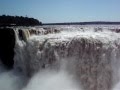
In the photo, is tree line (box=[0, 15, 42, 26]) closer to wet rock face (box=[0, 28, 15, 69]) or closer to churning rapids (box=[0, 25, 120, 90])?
wet rock face (box=[0, 28, 15, 69])

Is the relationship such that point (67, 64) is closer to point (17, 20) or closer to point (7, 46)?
point (7, 46)

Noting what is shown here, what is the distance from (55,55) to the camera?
49.8 feet

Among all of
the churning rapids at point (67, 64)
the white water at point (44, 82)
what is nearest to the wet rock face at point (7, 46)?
the churning rapids at point (67, 64)

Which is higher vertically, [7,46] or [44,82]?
[7,46]

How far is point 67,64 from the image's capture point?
14.9 metres

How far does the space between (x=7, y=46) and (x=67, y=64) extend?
561cm

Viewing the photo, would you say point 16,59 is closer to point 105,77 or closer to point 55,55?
point 55,55

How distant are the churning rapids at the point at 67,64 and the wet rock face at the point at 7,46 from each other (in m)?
1.35

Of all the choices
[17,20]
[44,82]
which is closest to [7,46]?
[44,82]

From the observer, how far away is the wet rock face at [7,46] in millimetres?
18125

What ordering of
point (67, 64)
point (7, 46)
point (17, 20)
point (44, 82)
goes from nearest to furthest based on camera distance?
point (44, 82)
point (67, 64)
point (7, 46)
point (17, 20)

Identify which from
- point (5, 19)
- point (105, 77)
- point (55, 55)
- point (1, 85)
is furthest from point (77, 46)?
point (5, 19)

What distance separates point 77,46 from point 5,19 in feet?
82.1

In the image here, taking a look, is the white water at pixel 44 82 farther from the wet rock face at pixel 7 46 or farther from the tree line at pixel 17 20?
the tree line at pixel 17 20
